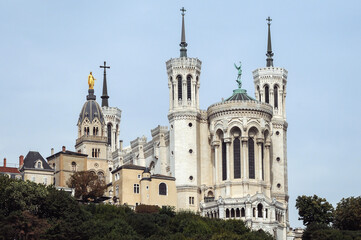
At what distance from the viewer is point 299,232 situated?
15162 cm

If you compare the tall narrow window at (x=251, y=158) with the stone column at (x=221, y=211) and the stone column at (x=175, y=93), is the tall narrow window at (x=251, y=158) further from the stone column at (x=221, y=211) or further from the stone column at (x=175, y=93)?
the stone column at (x=175, y=93)

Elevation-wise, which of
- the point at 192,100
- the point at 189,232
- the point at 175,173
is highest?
the point at 192,100

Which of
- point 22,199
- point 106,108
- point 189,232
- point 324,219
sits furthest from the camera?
point 106,108

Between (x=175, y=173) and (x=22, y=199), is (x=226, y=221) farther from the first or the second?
(x=22, y=199)

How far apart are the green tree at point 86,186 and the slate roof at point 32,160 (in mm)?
4694

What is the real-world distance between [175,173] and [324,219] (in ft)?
77.6

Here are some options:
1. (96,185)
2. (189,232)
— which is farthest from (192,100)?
(189,232)

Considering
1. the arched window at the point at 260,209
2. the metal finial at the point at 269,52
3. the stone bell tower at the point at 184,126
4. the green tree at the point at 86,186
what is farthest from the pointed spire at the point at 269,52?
the green tree at the point at 86,186

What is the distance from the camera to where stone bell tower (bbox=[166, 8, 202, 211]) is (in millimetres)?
147625

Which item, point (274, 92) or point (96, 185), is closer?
point (96, 185)

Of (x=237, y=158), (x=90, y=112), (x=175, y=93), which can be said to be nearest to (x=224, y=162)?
(x=237, y=158)

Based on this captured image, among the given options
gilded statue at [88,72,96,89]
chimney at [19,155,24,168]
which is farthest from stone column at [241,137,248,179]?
gilded statue at [88,72,96,89]

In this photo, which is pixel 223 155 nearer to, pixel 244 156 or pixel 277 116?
pixel 244 156

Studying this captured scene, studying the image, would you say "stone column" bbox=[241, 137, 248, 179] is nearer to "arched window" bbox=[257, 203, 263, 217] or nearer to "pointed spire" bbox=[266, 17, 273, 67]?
"arched window" bbox=[257, 203, 263, 217]
